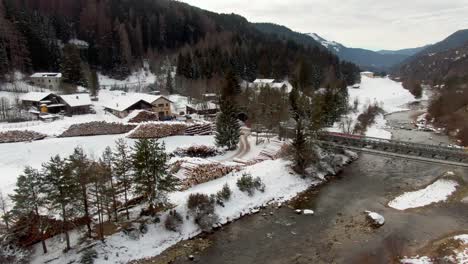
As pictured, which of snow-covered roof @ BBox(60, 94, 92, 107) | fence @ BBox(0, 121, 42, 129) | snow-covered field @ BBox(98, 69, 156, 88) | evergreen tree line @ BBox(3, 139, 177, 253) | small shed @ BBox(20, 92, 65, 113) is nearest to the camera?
evergreen tree line @ BBox(3, 139, 177, 253)

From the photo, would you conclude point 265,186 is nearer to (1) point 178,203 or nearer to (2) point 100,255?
(1) point 178,203

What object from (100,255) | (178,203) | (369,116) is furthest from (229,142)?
(369,116)

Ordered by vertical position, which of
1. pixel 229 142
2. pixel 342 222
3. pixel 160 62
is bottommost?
pixel 342 222

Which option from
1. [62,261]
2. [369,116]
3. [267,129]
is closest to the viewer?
[62,261]

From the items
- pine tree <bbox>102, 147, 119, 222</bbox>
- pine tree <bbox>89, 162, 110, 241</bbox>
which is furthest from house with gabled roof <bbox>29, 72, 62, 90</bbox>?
pine tree <bbox>89, 162, 110, 241</bbox>

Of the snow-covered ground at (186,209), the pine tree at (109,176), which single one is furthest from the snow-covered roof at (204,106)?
the pine tree at (109,176)

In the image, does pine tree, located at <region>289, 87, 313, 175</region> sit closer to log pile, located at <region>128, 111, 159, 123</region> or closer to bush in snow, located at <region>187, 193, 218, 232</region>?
bush in snow, located at <region>187, 193, 218, 232</region>
